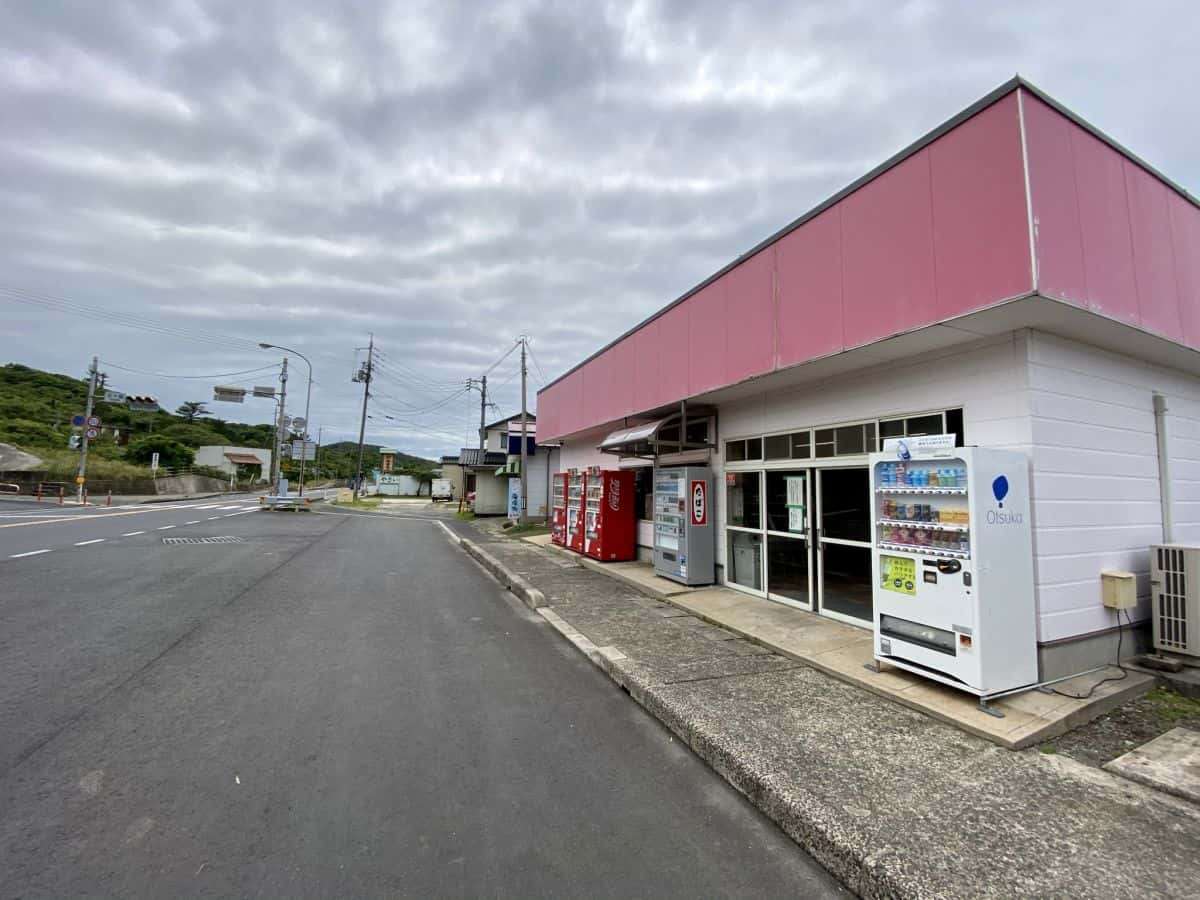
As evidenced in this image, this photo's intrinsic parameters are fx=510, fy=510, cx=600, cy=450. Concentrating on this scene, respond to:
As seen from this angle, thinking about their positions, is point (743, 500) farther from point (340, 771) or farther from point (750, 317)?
point (340, 771)

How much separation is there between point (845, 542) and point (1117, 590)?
2.50 m

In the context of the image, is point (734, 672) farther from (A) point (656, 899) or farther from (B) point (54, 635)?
(B) point (54, 635)

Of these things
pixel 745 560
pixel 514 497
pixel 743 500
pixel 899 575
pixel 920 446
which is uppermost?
pixel 920 446

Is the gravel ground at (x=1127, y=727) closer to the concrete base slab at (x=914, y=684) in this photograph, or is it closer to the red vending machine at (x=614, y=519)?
the concrete base slab at (x=914, y=684)

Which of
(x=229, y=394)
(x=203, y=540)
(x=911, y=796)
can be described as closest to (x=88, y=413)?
(x=229, y=394)

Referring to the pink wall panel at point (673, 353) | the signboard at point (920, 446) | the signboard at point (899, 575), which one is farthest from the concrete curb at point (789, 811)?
the pink wall panel at point (673, 353)

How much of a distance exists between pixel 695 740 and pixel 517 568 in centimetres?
837

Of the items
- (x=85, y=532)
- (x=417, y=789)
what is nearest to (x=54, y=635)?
(x=417, y=789)

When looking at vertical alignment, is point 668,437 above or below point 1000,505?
above

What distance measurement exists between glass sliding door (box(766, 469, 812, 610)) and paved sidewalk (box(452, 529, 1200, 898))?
2327mm

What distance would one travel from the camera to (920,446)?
4590 mm

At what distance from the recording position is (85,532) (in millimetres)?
14906

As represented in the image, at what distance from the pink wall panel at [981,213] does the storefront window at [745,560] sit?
15.4 feet

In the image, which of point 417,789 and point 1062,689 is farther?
point 1062,689
